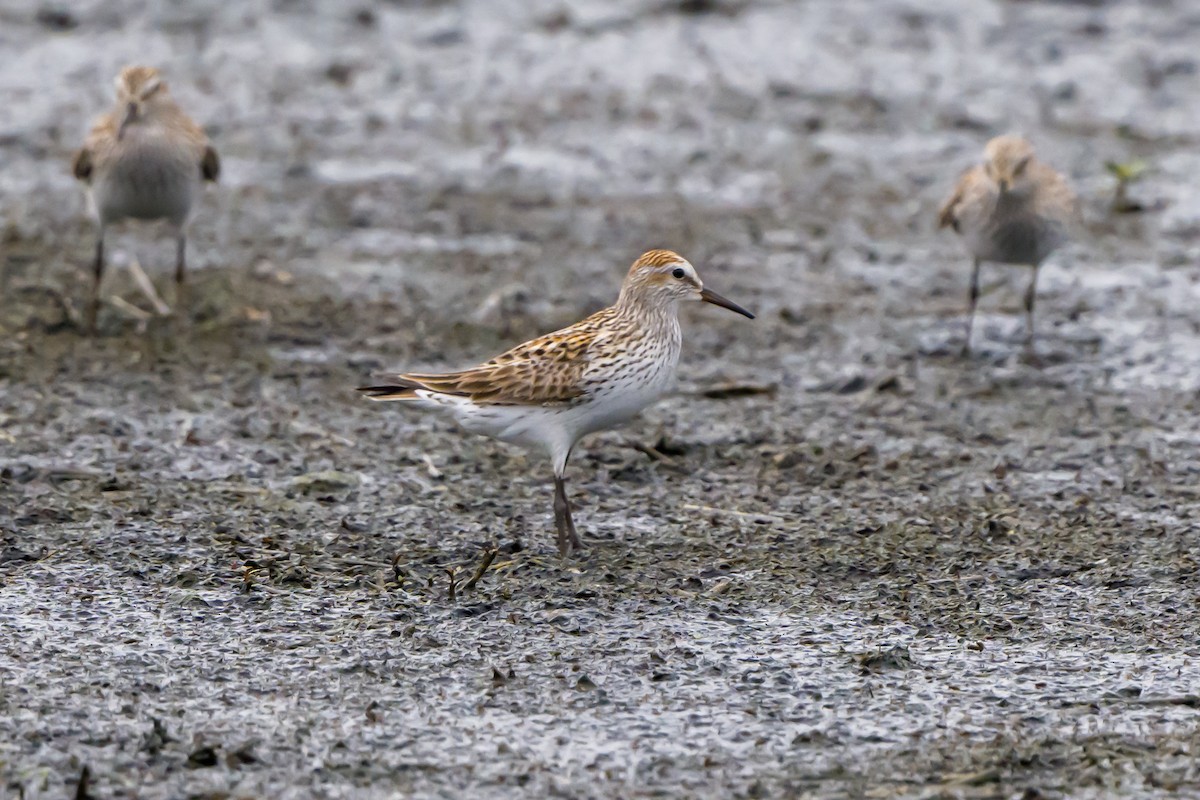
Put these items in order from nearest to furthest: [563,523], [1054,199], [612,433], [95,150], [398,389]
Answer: [563,523] < [398,389] < [612,433] < [1054,199] < [95,150]

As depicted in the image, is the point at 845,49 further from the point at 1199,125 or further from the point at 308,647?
the point at 308,647

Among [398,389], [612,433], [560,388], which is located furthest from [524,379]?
[612,433]

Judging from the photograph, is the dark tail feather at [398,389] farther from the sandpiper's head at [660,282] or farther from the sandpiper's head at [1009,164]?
the sandpiper's head at [1009,164]

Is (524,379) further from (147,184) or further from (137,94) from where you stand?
(137,94)

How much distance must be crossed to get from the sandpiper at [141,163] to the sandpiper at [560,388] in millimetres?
3488

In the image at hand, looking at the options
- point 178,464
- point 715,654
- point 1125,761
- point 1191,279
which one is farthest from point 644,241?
point 1125,761

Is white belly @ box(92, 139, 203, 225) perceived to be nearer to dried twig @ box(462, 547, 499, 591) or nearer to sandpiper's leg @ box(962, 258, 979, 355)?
dried twig @ box(462, 547, 499, 591)

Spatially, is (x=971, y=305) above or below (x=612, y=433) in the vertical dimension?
above

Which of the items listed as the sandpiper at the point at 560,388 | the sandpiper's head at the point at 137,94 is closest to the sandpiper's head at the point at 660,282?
the sandpiper at the point at 560,388

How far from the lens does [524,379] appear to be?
765 cm

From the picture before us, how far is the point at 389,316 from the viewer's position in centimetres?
1084

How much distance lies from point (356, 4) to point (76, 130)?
3733mm

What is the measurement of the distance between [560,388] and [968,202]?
4.29 meters

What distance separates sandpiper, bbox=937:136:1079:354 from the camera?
34.8 ft
